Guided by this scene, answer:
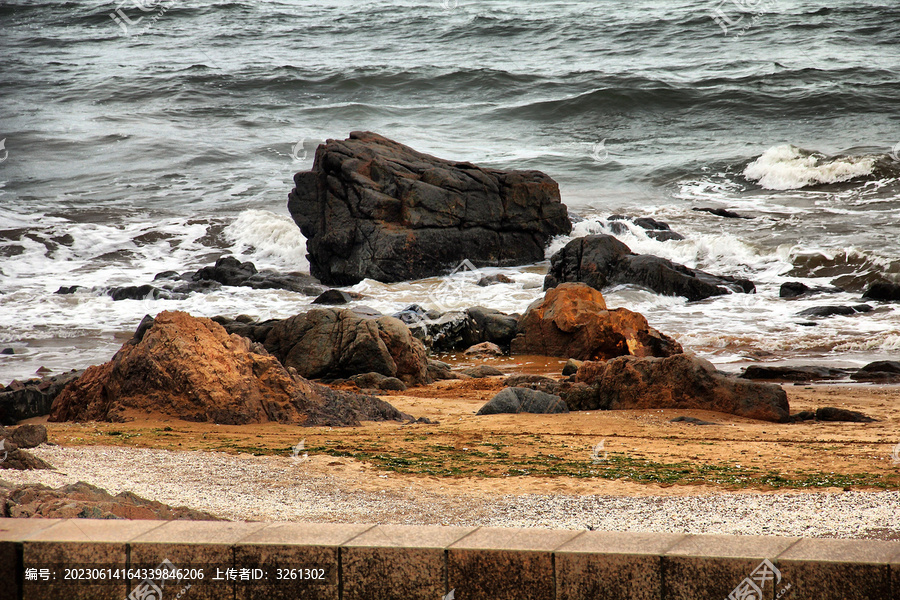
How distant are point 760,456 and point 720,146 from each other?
25593 mm

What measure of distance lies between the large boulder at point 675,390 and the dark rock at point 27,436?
232 inches

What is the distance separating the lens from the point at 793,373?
39.0 ft

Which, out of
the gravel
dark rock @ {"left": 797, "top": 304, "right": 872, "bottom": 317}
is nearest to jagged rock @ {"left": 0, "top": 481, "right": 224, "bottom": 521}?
the gravel

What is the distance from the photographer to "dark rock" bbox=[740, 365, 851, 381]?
11.8 m

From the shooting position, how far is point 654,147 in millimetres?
31438

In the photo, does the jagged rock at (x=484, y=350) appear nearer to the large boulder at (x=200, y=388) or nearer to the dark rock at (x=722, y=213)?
the large boulder at (x=200, y=388)

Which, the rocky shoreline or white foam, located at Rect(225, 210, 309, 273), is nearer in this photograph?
the rocky shoreline

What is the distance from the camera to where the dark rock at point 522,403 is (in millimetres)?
9531

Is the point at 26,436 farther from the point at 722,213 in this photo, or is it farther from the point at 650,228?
the point at 722,213

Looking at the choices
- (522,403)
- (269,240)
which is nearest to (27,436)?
(522,403)

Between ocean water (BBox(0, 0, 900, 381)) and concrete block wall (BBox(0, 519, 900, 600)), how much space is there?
994 cm

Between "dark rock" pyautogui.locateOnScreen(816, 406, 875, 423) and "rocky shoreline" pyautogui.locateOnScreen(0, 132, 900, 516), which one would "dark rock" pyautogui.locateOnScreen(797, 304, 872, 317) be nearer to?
"rocky shoreline" pyautogui.locateOnScreen(0, 132, 900, 516)

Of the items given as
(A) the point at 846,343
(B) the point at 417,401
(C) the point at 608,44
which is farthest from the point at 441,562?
(C) the point at 608,44

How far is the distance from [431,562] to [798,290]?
1518 cm
